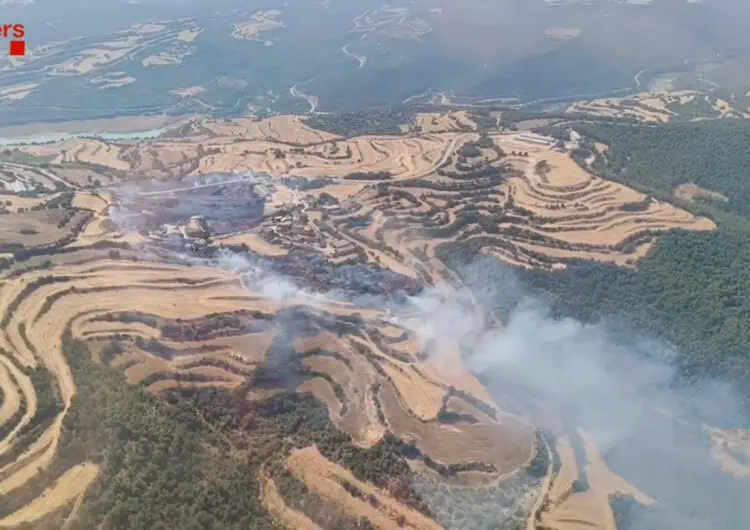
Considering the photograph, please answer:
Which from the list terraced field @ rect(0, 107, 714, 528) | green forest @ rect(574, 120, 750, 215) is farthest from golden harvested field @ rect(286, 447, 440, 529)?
green forest @ rect(574, 120, 750, 215)

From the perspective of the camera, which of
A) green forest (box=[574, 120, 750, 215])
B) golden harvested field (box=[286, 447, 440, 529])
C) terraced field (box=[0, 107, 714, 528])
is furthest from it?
green forest (box=[574, 120, 750, 215])

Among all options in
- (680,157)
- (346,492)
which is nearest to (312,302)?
(346,492)

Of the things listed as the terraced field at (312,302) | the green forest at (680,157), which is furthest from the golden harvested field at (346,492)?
the green forest at (680,157)

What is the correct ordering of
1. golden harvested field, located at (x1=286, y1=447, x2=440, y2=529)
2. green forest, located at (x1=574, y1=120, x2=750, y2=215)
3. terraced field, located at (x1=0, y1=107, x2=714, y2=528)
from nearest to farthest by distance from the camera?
golden harvested field, located at (x1=286, y1=447, x2=440, y2=529)
terraced field, located at (x1=0, y1=107, x2=714, y2=528)
green forest, located at (x1=574, y1=120, x2=750, y2=215)

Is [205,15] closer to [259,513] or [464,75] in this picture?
[464,75]

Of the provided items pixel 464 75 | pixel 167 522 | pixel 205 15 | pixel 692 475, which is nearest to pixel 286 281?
pixel 167 522

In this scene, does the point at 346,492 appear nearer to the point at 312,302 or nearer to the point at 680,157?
the point at 312,302

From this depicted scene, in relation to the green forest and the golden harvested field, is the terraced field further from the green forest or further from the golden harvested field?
the green forest

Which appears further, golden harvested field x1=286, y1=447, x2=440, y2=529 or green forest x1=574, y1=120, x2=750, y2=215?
green forest x1=574, y1=120, x2=750, y2=215

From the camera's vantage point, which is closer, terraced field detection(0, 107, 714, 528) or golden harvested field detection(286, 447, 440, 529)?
golden harvested field detection(286, 447, 440, 529)
